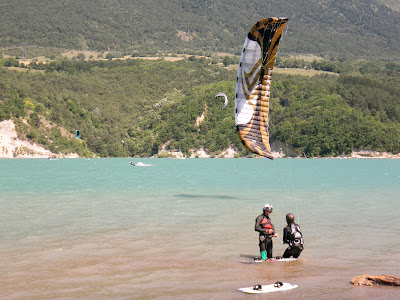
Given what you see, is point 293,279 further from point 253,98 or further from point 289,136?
point 289,136

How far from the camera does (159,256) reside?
19.1 m

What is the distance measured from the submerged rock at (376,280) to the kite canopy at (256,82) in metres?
6.93

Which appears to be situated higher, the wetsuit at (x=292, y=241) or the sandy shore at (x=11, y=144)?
the sandy shore at (x=11, y=144)

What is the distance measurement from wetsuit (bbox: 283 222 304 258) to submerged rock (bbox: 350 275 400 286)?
2.76 meters

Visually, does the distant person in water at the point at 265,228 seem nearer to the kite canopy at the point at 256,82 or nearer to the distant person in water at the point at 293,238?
the distant person in water at the point at 293,238

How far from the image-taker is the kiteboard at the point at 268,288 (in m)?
14.0

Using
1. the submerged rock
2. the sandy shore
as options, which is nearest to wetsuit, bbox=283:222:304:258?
the submerged rock

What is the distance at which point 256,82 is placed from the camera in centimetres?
2133

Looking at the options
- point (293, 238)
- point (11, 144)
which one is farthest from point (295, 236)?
point (11, 144)

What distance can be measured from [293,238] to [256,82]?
6.55 meters

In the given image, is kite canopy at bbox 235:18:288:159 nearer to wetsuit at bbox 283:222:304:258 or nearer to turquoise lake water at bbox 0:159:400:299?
wetsuit at bbox 283:222:304:258

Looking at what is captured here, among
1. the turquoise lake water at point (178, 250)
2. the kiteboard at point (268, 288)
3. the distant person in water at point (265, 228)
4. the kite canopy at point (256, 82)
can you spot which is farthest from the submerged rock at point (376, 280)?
the kite canopy at point (256, 82)

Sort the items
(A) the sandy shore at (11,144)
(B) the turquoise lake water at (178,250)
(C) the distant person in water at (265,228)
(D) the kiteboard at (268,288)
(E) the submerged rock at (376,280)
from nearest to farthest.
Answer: (D) the kiteboard at (268,288) < (E) the submerged rock at (376,280) < (B) the turquoise lake water at (178,250) < (C) the distant person in water at (265,228) < (A) the sandy shore at (11,144)

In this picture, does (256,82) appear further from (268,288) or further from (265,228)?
(268,288)
